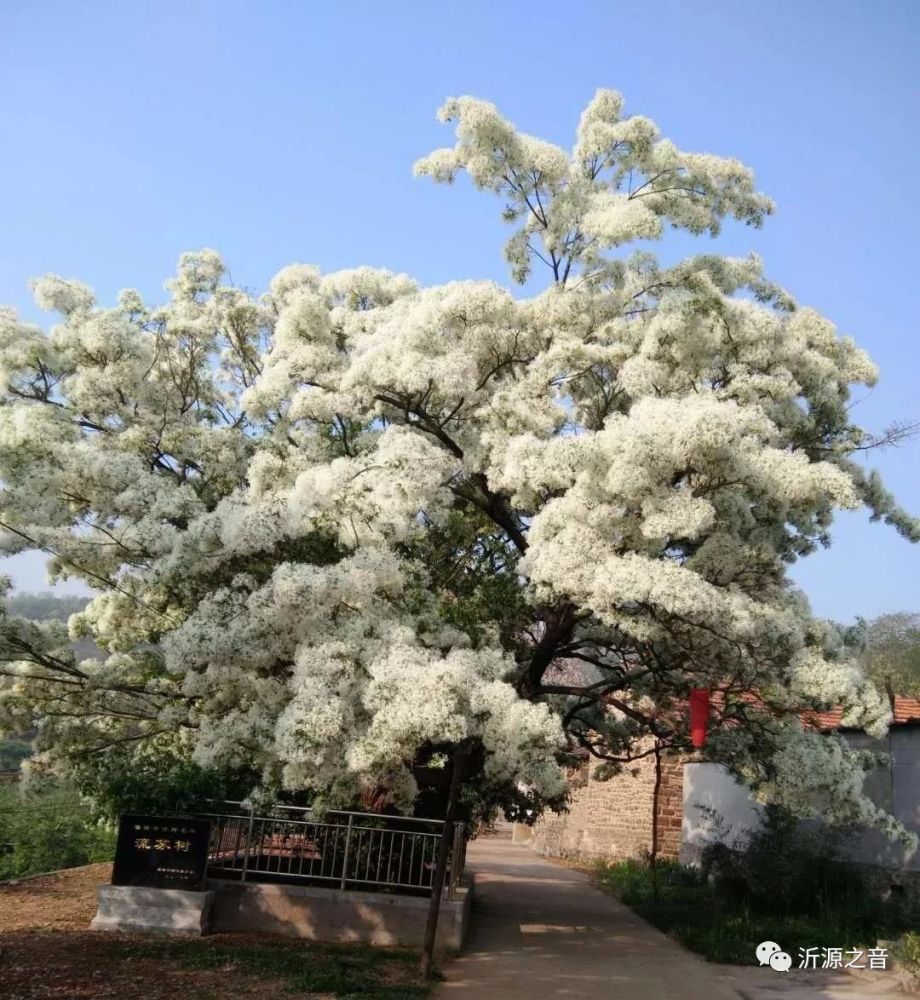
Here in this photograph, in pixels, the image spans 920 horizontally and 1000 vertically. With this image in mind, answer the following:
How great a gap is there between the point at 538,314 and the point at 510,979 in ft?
23.7

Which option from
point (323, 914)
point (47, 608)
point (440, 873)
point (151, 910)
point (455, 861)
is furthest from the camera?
point (47, 608)

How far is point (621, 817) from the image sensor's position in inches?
935

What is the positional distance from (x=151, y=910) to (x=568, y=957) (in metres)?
4.64

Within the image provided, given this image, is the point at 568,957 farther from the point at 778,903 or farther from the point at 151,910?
the point at 151,910

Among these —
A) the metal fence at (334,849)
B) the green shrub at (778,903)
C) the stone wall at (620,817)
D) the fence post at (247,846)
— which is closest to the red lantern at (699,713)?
the green shrub at (778,903)

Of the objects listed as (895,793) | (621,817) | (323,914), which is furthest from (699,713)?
(621,817)

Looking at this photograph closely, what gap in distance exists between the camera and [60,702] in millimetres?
12438

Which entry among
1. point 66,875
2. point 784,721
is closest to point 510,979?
point 784,721

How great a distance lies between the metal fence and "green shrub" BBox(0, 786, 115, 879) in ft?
7.30

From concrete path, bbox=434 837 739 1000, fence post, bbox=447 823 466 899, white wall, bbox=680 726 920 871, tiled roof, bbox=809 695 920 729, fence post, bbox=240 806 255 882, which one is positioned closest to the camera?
concrete path, bbox=434 837 739 1000

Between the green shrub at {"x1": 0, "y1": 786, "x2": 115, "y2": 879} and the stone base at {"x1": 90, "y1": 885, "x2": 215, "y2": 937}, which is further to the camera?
the green shrub at {"x1": 0, "y1": 786, "x2": 115, "y2": 879}

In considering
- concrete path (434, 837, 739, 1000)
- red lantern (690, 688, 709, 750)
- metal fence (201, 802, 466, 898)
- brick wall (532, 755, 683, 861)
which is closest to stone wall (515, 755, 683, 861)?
brick wall (532, 755, 683, 861)

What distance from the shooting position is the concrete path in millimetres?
9070

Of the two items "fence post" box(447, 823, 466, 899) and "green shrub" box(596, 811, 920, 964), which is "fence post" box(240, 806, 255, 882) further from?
"green shrub" box(596, 811, 920, 964)
